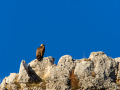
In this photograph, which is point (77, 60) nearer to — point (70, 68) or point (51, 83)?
point (70, 68)

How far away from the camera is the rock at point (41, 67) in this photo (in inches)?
937

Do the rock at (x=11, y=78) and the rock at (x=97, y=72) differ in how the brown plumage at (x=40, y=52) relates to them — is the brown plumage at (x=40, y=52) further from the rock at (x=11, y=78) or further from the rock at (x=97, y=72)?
→ the rock at (x=97, y=72)

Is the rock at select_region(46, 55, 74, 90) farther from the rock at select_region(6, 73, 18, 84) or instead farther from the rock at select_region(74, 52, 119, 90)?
the rock at select_region(6, 73, 18, 84)

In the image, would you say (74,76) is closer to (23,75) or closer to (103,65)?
(103,65)

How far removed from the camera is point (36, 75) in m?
23.9

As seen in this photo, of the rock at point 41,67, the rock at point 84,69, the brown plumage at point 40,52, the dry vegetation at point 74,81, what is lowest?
the dry vegetation at point 74,81

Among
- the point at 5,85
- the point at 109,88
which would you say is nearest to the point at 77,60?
the point at 109,88

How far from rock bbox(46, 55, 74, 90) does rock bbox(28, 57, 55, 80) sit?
6.26 ft

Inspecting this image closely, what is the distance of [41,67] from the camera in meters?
24.4

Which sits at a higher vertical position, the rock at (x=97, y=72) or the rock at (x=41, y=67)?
the rock at (x=41, y=67)

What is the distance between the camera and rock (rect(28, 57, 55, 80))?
78.1ft

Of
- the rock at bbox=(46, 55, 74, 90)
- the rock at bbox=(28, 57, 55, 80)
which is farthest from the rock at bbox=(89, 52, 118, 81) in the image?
the rock at bbox=(28, 57, 55, 80)

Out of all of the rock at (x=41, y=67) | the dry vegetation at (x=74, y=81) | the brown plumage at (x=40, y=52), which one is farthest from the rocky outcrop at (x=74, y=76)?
the brown plumage at (x=40, y=52)

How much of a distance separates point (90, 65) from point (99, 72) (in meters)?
1.09
